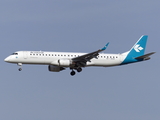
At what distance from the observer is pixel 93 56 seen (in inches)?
2746

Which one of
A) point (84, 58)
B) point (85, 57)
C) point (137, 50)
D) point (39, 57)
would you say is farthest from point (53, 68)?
point (137, 50)

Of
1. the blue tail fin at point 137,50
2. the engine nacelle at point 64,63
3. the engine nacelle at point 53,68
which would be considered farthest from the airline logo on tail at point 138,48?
the engine nacelle at point 64,63

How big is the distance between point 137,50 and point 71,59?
1395cm

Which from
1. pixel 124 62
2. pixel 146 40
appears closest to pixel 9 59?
pixel 124 62

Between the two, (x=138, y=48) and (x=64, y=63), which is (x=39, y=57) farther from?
(x=138, y=48)

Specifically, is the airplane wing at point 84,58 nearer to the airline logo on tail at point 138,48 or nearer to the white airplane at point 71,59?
the white airplane at point 71,59

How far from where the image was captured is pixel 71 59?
70.2 m

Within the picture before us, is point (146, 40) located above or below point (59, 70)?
above

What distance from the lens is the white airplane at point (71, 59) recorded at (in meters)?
69.1

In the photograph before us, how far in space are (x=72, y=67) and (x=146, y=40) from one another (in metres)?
16.2

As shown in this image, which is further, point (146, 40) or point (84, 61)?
point (146, 40)

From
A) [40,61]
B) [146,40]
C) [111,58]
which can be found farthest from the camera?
[146,40]

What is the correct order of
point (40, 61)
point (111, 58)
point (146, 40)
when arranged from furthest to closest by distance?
point (146, 40), point (111, 58), point (40, 61)

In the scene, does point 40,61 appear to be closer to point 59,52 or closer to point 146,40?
point 59,52
